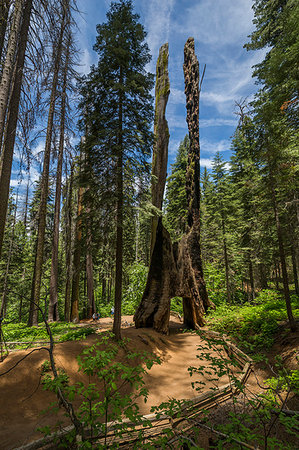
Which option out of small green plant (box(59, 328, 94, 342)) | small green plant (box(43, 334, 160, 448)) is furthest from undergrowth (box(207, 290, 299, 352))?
small green plant (box(43, 334, 160, 448))

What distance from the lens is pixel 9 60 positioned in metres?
5.27

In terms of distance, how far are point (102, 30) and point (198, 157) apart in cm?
784

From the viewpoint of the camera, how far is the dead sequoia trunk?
353 inches

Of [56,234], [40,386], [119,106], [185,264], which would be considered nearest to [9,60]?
[119,106]

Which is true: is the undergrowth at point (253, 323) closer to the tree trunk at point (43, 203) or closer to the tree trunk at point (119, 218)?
the tree trunk at point (119, 218)

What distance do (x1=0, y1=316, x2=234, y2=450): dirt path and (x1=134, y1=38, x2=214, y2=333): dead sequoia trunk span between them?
1291 mm

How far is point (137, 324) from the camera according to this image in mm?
8891

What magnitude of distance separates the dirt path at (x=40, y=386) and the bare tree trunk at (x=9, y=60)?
19.3 ft

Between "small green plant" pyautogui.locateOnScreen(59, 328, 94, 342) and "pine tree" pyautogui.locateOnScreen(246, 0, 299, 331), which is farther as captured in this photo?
"pine tree" pyautogui.locateOnScreen(246, 0, 299, 331)

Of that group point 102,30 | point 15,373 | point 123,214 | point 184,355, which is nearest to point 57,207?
point 123,214

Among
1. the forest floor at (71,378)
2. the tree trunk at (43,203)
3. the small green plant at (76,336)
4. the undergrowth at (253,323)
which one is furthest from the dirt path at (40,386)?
the tree trunk at (43,203)

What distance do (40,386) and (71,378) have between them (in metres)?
0.72

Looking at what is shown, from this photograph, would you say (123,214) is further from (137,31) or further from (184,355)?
(137,31)

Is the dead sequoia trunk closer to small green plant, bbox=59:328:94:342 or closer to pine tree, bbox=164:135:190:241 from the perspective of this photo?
small green plant, bbox=59:328:94:342
